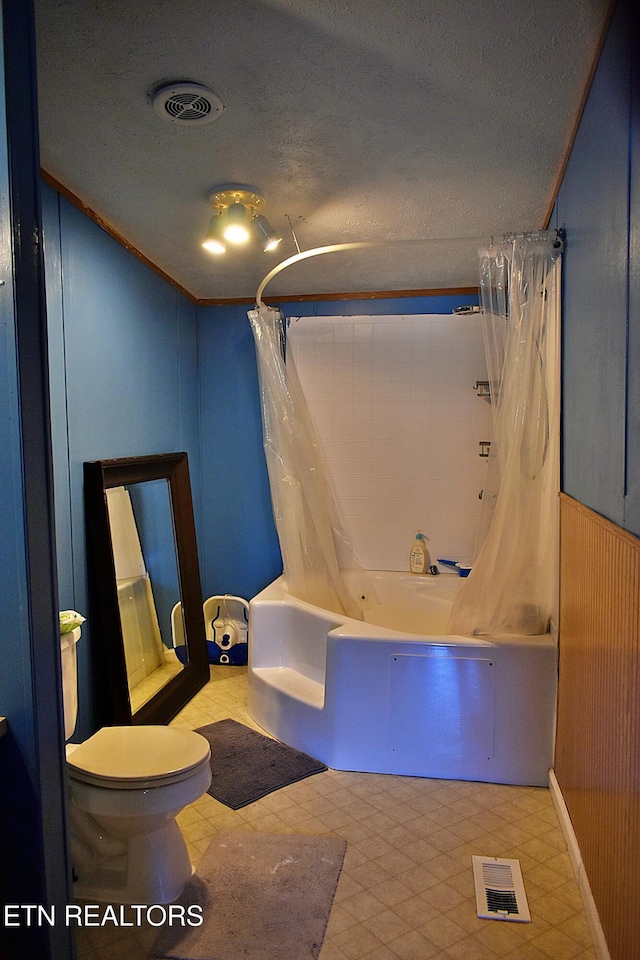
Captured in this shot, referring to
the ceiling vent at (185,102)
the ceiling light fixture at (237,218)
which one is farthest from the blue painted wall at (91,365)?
the ceiling vent at (185,102)

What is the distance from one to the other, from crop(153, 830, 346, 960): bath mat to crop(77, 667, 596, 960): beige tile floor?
45 mm

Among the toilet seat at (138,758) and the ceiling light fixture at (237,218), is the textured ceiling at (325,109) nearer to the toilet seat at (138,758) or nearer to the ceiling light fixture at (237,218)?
the ceiling light fixture at (237,218)

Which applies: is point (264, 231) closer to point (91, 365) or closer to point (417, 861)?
point (91, 365)

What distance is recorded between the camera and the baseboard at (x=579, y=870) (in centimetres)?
159

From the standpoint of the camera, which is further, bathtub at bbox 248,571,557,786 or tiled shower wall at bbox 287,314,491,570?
tiled shower wall at bbox 287,314,491,570

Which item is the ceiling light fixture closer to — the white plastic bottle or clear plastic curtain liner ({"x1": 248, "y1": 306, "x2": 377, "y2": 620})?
clear plastic curtain liner ({"x1": 248, "y1": 306, "x2": 377, "y2": 620})

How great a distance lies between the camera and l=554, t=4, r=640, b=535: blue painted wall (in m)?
1.34

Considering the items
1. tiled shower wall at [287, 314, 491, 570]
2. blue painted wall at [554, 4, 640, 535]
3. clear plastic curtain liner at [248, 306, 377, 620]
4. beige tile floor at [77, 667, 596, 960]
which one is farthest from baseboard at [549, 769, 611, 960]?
tiled shower wall at [287, 314, 491, 570]

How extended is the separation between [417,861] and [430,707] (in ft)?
1.92

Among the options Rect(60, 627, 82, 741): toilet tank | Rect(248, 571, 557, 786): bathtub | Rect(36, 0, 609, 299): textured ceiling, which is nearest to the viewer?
Rect(36, 0, 609, 299): textured ceiling

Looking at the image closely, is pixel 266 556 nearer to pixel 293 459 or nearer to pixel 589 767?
pixel 293 459

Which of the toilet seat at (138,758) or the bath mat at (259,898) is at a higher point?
the toilet seat at (138,758)

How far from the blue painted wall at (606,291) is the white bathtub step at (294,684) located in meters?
1.34

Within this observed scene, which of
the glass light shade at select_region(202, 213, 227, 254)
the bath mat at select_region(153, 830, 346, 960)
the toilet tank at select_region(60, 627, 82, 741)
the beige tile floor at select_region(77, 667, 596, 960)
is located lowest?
the beige tile floor at select_region(77, 667, 596, 960)
